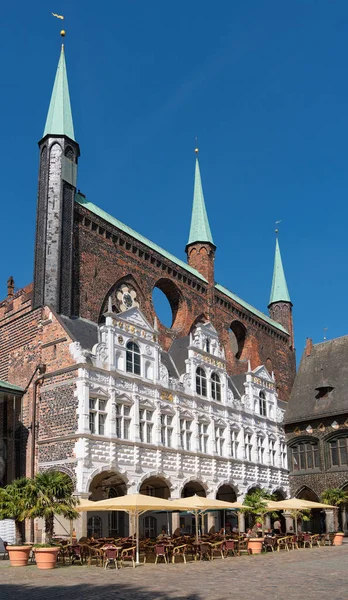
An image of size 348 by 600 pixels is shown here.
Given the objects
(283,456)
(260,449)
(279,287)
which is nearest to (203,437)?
(260,449)

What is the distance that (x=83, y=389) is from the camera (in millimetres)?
28375

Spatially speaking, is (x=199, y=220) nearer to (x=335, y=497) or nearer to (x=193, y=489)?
(x=193, y=489)

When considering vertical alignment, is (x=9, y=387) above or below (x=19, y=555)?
above

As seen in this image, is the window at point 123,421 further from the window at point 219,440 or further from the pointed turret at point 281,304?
the pointed turret at point 281,304

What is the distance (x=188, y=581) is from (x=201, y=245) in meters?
31.4

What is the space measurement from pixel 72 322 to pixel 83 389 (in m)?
4.37

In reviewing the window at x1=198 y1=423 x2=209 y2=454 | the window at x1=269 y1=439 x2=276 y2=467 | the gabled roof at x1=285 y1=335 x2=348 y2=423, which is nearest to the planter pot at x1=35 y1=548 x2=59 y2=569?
the window at x1=198 y1=423 x2=209 y2=454

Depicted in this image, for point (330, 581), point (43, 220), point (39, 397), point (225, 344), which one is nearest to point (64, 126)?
point (43, 220)

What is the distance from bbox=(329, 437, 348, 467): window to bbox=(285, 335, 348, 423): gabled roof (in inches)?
74.4

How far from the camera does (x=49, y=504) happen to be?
21734 mm

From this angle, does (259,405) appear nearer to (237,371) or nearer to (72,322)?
(237,371)

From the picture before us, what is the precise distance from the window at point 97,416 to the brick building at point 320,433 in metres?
20.3

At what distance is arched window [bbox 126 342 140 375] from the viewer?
3205cm

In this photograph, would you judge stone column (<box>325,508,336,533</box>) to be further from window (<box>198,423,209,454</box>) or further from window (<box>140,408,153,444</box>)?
window (<box>140,408,153,444</box>)
